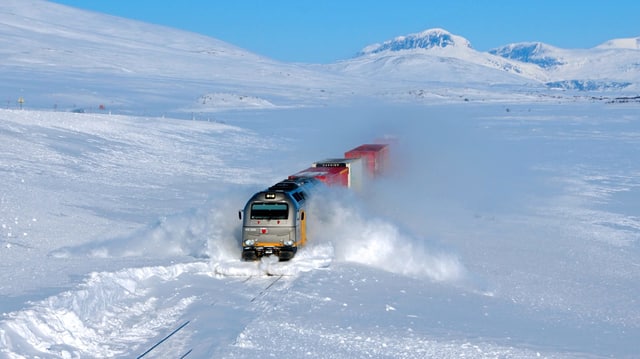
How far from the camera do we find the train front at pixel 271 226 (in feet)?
66.4

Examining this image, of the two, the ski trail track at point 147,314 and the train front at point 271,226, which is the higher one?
the train front at point 271,226

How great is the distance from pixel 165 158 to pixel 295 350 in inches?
1359

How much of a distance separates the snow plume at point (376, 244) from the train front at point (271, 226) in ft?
7.02

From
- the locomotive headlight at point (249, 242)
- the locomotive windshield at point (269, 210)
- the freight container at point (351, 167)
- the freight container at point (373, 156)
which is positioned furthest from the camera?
the freight container at point (373, 156)

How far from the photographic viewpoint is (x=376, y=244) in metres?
22.0

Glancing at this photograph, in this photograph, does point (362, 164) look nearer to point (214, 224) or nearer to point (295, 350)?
point (214, 224)

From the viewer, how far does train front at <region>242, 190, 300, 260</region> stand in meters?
20.2

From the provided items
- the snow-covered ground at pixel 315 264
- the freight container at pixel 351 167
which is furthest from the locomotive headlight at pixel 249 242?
the freight container at pixel 351 167

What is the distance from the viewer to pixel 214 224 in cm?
2270

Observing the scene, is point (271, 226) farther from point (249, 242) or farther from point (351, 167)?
point (351, 167)

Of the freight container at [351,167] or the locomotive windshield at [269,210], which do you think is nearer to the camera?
the locomotive windshield at [269,210]

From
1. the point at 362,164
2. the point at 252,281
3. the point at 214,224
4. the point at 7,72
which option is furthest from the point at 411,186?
the point at 7,72

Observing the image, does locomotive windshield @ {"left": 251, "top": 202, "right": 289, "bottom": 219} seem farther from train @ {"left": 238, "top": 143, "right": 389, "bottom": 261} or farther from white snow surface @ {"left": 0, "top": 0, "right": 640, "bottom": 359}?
white snow surface @ {"left": 0, "top": 0, "right": 640, "bottom": 359}

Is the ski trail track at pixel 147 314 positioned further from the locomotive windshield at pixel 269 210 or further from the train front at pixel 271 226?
the locomotive windshield at pixel 269 210
